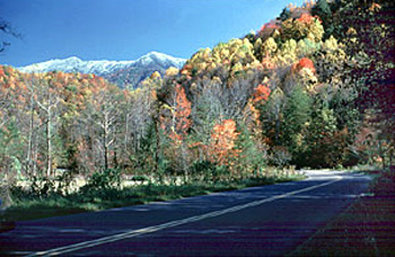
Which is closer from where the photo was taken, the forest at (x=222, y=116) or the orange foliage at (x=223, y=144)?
the forest at (x=222, y=116)

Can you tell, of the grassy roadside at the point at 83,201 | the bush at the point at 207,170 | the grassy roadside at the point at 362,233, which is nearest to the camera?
the grassy roadside at the point at 362,233

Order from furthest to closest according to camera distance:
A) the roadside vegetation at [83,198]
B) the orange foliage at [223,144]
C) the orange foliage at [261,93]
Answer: the orange foliage at [261,93] → the orange foliage at [223,144] → the roadside vegetation at [83,198]

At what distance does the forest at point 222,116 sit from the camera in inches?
295

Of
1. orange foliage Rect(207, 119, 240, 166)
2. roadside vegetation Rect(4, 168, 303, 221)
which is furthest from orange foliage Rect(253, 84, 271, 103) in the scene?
roadside vegetation Rect(4, 168, 303, 221)

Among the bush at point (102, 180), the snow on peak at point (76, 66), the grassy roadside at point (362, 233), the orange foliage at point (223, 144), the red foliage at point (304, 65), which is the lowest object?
the grassy roadside at point (362, 233)

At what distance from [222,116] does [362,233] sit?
25.8 m

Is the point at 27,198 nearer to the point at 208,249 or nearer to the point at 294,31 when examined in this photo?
the point at 208,249

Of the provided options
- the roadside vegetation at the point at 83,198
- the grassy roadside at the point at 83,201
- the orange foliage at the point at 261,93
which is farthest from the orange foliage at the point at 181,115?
the grassy roadside at the point at 83,201

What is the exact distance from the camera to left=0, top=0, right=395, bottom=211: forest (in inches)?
295

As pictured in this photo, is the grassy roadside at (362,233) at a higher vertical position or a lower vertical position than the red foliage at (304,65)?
lower

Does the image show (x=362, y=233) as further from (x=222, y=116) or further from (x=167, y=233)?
(x=222, y=116)

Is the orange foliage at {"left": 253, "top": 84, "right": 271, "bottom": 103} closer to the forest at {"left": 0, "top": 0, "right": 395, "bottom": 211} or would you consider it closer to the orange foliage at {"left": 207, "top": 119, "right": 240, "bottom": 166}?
the forest at {"left": 0, "top": 0, "right": 395, "bottom": 211}

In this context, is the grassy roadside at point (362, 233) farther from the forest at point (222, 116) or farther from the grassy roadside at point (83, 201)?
the grassy roadside at point (83, 201)

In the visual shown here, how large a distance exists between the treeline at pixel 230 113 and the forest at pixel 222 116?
7cm
